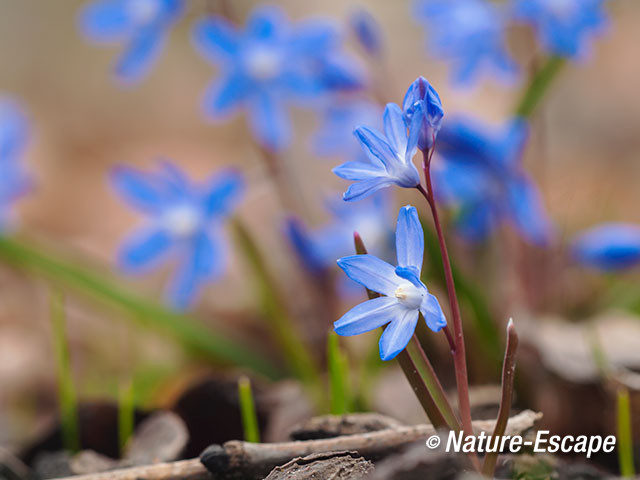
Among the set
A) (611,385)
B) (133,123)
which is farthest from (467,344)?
(133,123)

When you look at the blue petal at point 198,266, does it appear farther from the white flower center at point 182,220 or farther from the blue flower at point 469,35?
the blue flower at point 469,35

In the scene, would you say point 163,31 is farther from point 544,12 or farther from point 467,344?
point 467,344

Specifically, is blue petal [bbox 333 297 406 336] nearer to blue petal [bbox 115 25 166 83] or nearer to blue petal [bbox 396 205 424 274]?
blue petal [bbox 396 205 424 274]

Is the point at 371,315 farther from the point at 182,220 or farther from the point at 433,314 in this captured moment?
the point at 182,220

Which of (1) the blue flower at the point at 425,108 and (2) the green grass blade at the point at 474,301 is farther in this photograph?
(2) the green grass blade at the point at 474,301

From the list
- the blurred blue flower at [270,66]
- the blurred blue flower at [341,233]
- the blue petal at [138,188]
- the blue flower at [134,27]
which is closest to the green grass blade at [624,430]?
the blurred blue flower at [341,233]

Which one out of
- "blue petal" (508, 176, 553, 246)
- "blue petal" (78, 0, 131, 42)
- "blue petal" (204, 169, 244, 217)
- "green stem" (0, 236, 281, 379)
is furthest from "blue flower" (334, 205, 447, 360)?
"blue petal" (78, 0, 131, 42)
